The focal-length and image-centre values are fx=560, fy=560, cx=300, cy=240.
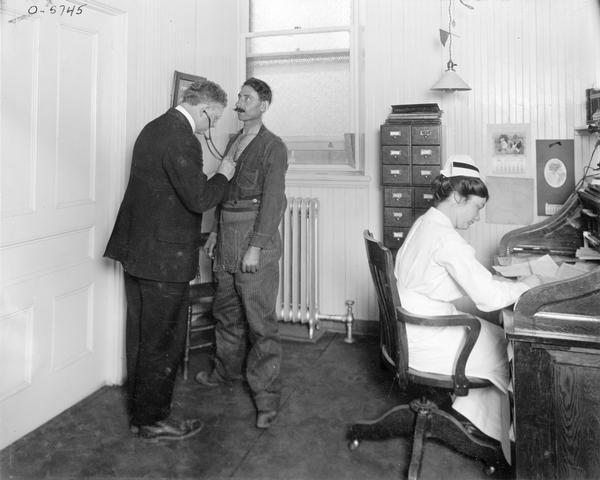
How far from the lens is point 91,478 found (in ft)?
7.24

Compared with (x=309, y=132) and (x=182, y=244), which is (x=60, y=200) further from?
(x=309, y=132)

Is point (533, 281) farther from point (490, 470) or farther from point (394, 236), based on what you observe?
point (394, 236)

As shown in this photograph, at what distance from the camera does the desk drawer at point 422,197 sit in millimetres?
3701

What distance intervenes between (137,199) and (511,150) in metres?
2.55

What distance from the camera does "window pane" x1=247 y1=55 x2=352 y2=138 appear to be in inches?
164

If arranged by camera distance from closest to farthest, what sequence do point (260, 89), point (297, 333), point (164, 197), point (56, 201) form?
point (164, 197)
point (56, 201)
point (260, 89)
point (297, 333)

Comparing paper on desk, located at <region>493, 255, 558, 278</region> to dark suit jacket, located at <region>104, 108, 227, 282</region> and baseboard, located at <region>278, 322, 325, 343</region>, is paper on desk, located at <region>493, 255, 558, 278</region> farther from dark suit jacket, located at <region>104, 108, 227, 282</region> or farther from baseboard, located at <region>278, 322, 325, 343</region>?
baseboard, located at <region>278, 322, 325, 343</region>

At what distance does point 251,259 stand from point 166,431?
89 cm

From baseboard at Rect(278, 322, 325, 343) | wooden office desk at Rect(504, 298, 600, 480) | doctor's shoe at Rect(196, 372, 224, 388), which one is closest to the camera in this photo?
wooden office desk at Rect(504, 298, 600, 480)

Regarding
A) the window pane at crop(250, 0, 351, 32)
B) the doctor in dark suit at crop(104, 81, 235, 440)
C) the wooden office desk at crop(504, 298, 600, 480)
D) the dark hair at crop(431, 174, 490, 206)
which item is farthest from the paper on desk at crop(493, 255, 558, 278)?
the window pane at crop(250, 0, 351, 32)

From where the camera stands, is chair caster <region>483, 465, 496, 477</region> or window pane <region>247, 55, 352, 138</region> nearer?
chair caster <region>483, 465, 496, 477</region>

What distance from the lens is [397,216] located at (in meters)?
3.81

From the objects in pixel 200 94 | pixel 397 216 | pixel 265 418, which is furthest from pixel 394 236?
pixel 200 94

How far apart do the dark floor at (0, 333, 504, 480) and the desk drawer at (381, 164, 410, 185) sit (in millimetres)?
1345
